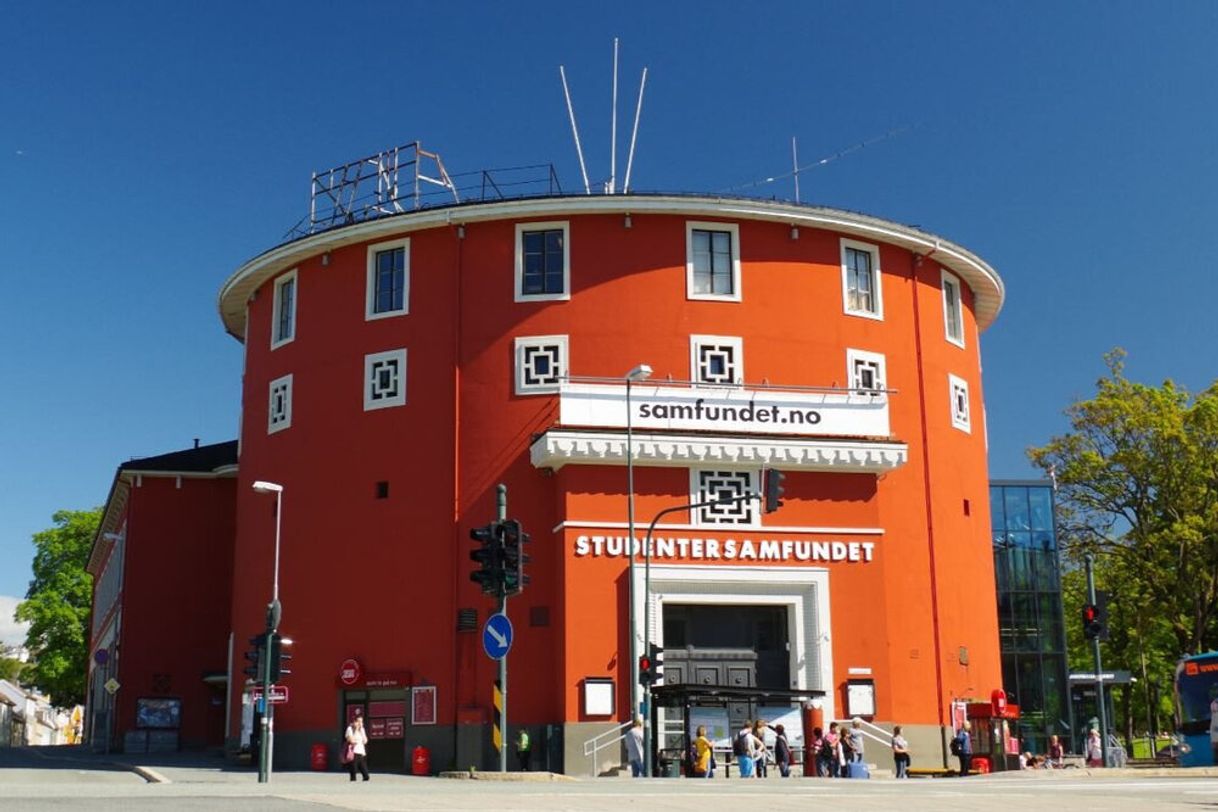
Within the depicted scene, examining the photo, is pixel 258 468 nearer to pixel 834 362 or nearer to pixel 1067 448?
pixel 834 362

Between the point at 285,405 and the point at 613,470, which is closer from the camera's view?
the point at 613,470

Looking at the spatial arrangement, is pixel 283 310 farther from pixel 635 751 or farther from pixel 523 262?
pixel 635 751

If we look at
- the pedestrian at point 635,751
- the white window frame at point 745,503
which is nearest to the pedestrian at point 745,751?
the pedestrian at point 635,751

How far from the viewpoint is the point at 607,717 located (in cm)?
3547

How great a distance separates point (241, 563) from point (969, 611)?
21392mm

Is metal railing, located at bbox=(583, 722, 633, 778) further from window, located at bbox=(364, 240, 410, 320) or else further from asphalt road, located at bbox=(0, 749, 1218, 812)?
window, located at bbox=(364, 240, 410, 320)

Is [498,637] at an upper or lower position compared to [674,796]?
upper

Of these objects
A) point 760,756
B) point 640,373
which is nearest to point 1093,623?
point 760,756

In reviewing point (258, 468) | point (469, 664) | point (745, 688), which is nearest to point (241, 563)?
point (258, 468)

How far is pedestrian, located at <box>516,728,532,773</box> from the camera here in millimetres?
35031

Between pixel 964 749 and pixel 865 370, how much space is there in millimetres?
10715

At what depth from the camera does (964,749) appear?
1405 inches

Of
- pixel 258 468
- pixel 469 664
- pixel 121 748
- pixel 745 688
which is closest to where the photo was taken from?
pixel 745 688

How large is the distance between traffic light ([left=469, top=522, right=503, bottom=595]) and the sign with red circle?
15.4 metres
